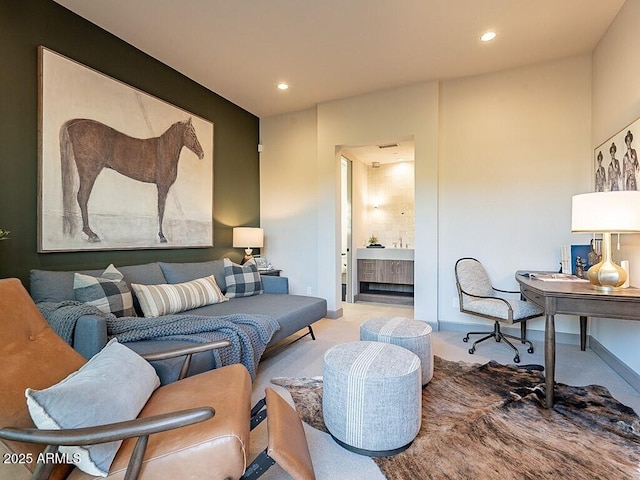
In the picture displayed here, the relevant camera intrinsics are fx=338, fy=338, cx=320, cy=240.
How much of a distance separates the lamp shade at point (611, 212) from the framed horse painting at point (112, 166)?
146 inches

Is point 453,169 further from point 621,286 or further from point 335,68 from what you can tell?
point 621,286

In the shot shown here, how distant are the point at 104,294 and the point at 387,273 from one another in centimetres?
466

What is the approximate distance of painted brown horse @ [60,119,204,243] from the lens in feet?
9.05

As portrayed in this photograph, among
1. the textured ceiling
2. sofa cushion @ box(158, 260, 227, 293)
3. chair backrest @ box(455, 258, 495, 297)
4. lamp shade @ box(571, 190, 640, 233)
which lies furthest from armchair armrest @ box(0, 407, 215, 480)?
chair backrest @ box(455, 258, 495, 297)

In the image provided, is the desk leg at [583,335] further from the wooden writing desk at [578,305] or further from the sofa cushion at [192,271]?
the sofa cushion at [192,271]

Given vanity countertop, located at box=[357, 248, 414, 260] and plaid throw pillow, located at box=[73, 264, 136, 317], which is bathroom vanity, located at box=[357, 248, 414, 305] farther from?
plaid throw pillow, located at box=[73, 264, 136, 317]

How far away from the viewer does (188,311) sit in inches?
121

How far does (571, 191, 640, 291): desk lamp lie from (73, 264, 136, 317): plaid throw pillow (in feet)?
11.0

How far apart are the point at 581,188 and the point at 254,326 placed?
3.62 m

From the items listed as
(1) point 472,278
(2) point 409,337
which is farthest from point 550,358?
(1) point 472,278

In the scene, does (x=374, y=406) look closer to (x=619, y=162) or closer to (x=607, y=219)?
(x=607, y=219)

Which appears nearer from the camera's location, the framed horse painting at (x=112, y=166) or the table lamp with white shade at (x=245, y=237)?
the framed horse painting at (x=112, y=166)

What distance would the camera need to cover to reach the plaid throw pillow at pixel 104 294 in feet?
7.95

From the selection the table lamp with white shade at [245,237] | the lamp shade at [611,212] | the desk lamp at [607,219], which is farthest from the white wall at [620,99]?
the table lamp with white shade at [245,237]
